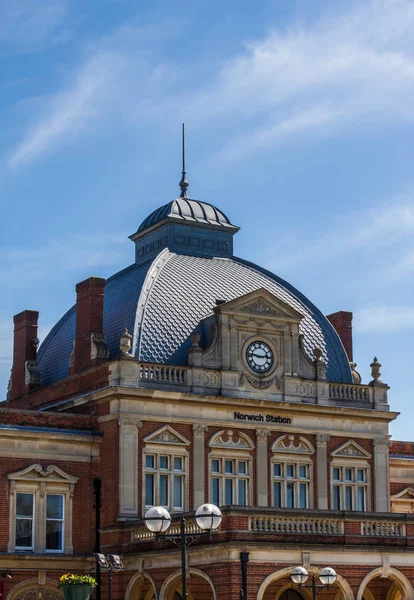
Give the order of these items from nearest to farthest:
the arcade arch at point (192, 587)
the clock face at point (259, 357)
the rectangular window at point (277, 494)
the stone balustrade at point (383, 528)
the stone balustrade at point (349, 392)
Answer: the arcade arch at point (192, 587)
the stone balustrade at point (383, 528)
the rectangular window at point (277, 494)
the clock face at point (259, 357)
the stone balustrade at point (349, 392)

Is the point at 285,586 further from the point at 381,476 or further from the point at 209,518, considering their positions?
the point at 209,518

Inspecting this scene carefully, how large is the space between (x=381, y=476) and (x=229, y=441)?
291 inches

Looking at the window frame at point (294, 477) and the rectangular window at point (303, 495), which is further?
the rectangular window at point (303, 495)

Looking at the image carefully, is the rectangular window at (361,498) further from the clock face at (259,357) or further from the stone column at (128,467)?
the stone column at (128,467)

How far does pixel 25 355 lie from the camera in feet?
Answer: 178

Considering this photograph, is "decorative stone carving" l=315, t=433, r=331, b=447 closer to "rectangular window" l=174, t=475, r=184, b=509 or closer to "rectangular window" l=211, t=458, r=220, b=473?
"rectangular window" l=211, t=458, r=220, b=473

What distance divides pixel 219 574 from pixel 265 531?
1.98m

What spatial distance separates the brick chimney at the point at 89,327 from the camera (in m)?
49.1

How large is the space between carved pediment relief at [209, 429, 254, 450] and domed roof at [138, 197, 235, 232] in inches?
452

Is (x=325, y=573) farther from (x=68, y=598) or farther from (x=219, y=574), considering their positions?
(x=68, y=598)

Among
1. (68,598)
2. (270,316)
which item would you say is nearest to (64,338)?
(270,316)

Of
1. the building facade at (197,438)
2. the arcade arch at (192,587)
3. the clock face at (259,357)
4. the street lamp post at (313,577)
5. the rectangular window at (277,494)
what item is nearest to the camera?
the street lamp post at (313,577)

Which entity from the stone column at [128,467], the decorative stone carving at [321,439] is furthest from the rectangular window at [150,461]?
the decorative stone carving at [321,439]

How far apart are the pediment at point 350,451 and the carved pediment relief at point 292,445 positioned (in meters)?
1.17
